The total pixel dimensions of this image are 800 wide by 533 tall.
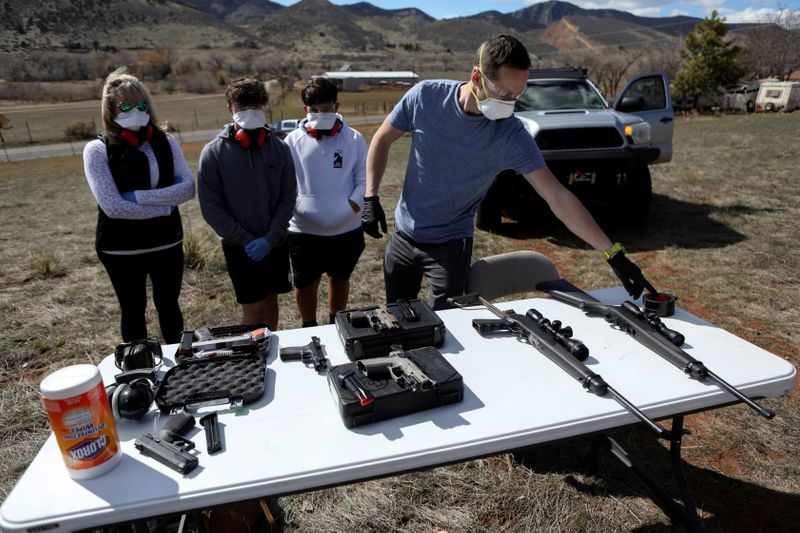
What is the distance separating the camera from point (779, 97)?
26344mm

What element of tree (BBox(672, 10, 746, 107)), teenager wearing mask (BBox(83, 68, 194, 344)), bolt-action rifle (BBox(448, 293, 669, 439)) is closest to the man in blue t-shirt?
bolt-action rifle (BBox(448, 293, 669, 439))

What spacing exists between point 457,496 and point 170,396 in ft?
→ 4.91

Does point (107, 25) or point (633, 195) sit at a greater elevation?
point (107, 25)

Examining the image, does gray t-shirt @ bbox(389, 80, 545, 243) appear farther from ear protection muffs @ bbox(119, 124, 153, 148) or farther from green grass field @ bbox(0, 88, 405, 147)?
green grass field @ bbox(0, 88, 405, 147)

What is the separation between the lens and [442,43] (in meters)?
138

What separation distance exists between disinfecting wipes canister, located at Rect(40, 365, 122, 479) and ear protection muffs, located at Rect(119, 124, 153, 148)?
176 cm

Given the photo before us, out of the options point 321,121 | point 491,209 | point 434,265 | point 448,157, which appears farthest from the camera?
point 491,209

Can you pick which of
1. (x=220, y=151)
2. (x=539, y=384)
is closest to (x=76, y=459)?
(x=539, y=384)

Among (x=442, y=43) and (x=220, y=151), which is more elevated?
(x=442, y=43)

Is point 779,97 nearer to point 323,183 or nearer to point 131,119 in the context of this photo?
point 323,183

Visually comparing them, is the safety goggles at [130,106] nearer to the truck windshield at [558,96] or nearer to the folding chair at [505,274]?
the folding chair at [505,274]

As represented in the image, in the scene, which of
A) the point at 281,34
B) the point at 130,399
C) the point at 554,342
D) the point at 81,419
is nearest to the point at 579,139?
the point at 554,342

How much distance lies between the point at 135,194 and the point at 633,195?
20.4 ft

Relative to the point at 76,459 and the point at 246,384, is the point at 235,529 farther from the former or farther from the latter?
the point at 76,459
